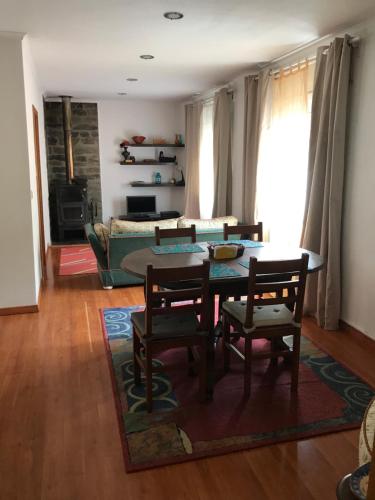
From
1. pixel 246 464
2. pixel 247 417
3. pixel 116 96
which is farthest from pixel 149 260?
pixel 116 96

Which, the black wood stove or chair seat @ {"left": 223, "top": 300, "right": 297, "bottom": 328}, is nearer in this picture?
chair seat @ {"left": 223, "top": 300, "right": 297, "bottom": 328}

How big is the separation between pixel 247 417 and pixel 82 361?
131 cm

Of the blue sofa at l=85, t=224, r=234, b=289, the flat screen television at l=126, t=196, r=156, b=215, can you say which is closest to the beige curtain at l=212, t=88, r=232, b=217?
the blue sofa at l=85, t=224, r=234, b=289

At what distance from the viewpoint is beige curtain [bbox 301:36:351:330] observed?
3344mm

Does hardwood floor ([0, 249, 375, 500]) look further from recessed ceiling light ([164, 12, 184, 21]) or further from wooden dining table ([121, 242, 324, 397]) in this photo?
recessed ceiling light ([164, 12, 184, 21])

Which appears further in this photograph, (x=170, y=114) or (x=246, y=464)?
(x=170, y=114)

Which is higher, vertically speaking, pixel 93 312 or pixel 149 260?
pixel 149 260

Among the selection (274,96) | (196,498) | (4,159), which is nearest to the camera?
(196,498)

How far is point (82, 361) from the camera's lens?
3.08 metres

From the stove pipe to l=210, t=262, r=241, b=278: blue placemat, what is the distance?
5453 millimetres

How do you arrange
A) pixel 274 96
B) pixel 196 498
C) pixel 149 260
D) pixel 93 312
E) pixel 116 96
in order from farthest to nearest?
pixel 116 96, pixel 274 96, pixel 93 312, pixel 149 260, pixel 196 498

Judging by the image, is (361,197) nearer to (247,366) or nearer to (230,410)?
(247,366)

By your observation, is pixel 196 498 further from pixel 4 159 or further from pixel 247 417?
pixel 4 159

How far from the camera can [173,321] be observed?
258cm
